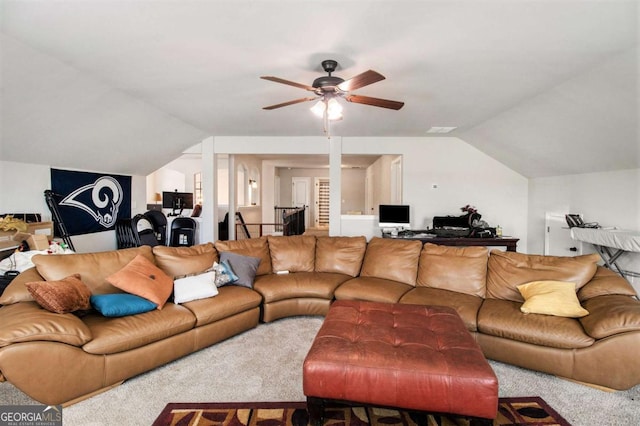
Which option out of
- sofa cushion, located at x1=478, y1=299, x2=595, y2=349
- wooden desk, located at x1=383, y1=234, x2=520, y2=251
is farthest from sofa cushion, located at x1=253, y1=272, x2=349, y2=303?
wooden desk, located at x1=383, y1=234, x2=520, y2=251

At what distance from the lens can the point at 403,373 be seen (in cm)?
174

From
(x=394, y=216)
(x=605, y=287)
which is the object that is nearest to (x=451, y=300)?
(x=605, y=287)

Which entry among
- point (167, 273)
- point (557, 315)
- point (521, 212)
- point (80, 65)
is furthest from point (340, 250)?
point (521, 212)

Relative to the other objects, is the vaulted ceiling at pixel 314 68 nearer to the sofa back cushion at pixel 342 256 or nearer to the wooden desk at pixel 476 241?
the wooden desk at pixel 476 241

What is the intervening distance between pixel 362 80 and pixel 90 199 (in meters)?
5.10

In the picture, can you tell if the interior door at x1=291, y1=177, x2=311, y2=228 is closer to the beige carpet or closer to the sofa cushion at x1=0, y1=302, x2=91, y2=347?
the beige carpet

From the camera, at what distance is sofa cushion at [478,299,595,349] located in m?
2.29

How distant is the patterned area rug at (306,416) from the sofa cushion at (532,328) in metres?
0.47

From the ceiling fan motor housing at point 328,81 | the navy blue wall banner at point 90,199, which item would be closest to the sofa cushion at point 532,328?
the ceiling fan motor housing at point 328,81

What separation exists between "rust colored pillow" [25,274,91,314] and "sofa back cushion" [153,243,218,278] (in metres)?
0.81

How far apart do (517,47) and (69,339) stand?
150 inches

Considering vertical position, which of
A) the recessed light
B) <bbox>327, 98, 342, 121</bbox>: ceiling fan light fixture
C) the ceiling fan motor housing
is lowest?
<bbox>327, 98, 342, 121</bbox>: ceiling fan light fixture

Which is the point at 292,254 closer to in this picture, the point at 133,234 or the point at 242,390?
the point at 242,390

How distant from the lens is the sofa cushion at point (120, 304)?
2404 mm
